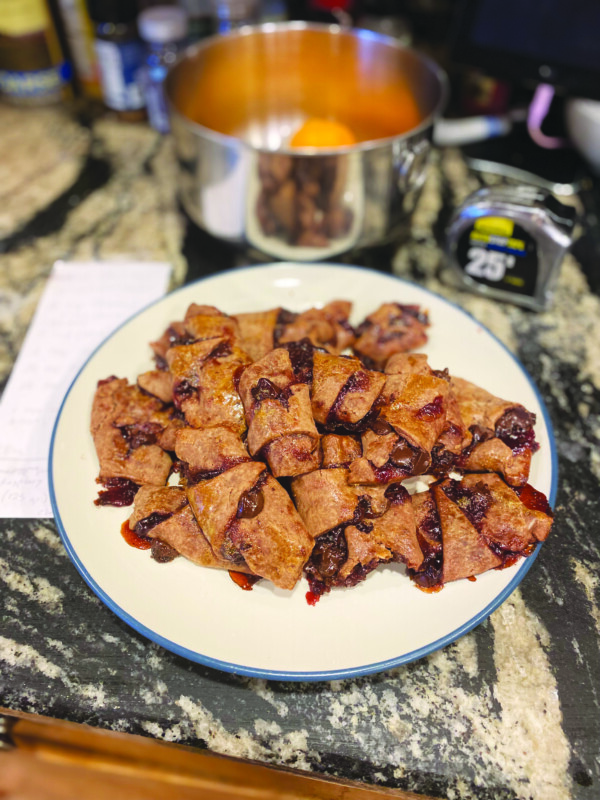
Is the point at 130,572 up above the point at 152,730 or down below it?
above

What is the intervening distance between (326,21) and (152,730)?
2.85m

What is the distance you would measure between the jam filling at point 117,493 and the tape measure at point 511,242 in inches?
49.4

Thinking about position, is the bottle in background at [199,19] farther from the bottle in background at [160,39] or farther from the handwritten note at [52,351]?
the handwritten note at [52,351]

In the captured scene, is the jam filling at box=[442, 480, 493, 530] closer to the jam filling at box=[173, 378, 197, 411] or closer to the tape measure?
the jam filling at box=[173, 378, 197, 411]

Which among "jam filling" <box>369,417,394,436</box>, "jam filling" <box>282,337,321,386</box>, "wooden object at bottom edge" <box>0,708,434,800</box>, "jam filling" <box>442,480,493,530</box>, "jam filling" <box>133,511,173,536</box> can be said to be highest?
"jam filling" <box>282,337,321,386</box>

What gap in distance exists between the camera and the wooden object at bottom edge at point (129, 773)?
3.55ft

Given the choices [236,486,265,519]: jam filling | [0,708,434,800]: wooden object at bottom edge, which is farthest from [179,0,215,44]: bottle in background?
[0,708,434,800]: wooden object at bottom edge

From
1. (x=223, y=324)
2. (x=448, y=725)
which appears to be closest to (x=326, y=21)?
(x=223, y=324)

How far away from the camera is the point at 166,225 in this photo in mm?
2227

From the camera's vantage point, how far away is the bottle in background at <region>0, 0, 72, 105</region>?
233cm

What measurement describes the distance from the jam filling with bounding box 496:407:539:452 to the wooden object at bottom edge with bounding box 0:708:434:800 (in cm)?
74

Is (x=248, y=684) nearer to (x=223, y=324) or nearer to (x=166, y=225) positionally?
(x=223, y=324)

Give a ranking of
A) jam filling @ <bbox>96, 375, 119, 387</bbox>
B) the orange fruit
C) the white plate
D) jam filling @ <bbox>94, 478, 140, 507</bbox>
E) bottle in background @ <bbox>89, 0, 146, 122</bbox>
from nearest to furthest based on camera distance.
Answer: the white plate, jam filling @ <bbox>94, 478, 140, 507</bbox>, jam filling @ <bbox>96, 375, 119, 387</bbox>, the orange fruit, bottle in background @ <bbox>89, 0, 146, 122</bbox>

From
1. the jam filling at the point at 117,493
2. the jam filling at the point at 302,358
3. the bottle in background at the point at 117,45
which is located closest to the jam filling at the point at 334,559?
the jam filling at the point at 302,358
